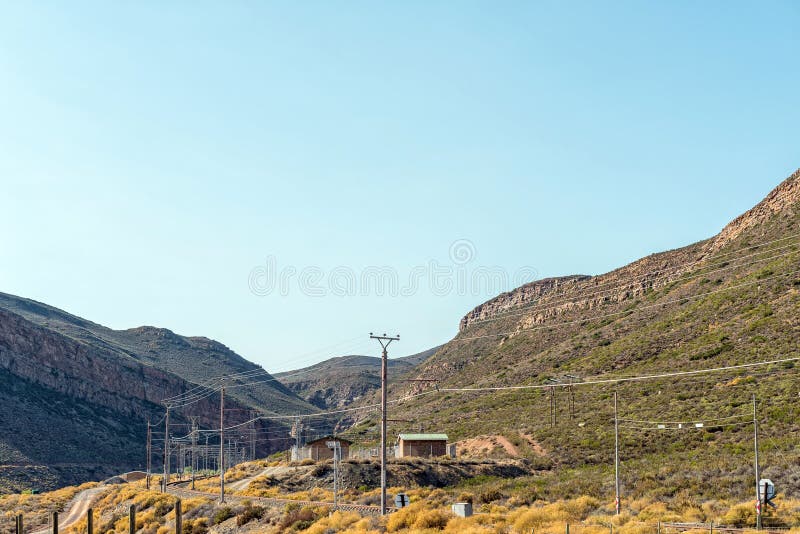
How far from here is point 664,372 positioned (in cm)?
7962

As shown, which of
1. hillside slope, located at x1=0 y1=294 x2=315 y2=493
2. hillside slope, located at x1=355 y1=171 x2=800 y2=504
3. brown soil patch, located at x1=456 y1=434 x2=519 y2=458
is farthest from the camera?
hillside slope, located at x1=0 y1=294 x2=315 y2=493

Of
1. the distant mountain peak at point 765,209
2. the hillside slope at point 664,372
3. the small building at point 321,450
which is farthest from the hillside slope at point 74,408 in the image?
the distant mountain peak at point 765,209

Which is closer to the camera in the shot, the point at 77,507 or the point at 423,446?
the point at 77,507

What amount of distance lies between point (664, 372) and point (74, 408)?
106354 millimetres

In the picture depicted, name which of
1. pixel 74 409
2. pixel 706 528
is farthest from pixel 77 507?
pixel 74 409

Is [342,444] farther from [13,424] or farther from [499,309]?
[499,309]

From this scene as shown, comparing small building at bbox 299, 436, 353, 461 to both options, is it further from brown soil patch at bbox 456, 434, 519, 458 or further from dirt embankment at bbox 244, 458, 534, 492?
brown soil patch at bbox 456, 434, 519, 458

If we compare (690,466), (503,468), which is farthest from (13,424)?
(690,466)

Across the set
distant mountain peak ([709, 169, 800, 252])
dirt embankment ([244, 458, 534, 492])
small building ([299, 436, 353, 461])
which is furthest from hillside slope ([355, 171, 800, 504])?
small building ([299, 436, 353, 461])

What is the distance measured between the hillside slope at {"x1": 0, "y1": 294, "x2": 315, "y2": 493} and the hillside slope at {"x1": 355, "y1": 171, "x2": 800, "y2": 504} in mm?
43160

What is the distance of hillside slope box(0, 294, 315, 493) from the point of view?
11875 centimetres

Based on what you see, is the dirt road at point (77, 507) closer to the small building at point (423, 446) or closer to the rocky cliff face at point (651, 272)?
the small building at point (423, 446)

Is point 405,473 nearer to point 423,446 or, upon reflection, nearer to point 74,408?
point 423,446

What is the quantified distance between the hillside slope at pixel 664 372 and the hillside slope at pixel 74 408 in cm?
4316
